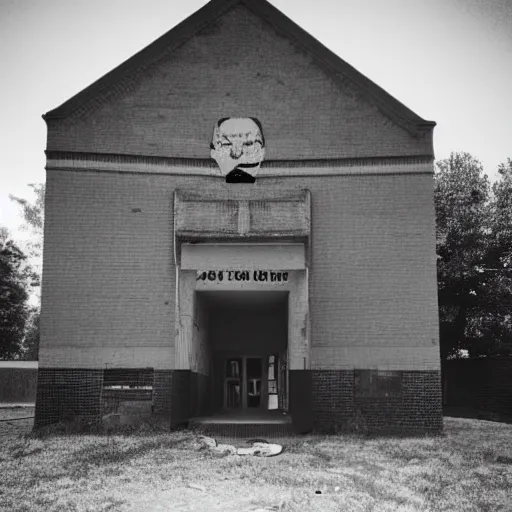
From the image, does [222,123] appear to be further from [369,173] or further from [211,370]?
[211,370]

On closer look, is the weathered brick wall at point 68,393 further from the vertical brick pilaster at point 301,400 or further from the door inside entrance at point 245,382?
the door inside entrance at point 245,382

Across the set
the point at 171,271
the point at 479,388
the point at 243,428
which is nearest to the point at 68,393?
the point at 171,271

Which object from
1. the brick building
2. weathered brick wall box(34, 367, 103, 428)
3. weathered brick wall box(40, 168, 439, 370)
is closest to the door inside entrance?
the brick building

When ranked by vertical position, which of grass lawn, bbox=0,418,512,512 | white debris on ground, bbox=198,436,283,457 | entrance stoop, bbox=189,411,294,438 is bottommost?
grass lawn, bbox=0,418,512,512

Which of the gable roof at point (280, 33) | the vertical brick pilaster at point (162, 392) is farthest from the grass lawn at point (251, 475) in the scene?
the gable roof at point (280, 33)

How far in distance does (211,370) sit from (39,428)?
815cm

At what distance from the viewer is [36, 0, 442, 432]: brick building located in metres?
18.3

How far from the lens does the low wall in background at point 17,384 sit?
41.5 m

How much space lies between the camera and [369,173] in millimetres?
19281

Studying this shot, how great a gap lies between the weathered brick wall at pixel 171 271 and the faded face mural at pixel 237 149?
46 centimetres

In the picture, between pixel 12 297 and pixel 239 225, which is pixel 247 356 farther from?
pixel 12 297

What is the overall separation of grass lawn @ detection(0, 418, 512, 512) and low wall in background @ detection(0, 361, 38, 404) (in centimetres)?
2629

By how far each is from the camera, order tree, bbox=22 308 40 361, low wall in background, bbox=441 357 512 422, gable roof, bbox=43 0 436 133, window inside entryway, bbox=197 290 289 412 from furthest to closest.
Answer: tree, bbox=22 308 40 361
low wall in background, bbox=441 357 512 422
window inside entryway, bbox=197 290 289 412
gable roof, bbox=43 0 436 133

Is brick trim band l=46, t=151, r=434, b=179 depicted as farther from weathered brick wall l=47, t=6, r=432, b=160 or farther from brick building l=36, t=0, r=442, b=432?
weathered brick wall l=47, t=6, r=432, b=160
